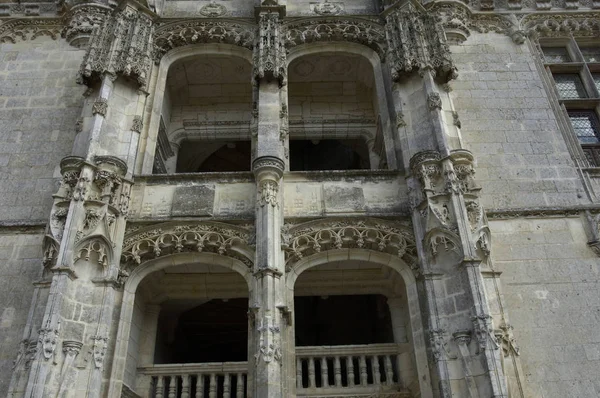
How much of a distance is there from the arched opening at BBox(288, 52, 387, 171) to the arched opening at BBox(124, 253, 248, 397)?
4786 mm

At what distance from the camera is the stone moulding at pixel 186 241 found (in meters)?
9.48

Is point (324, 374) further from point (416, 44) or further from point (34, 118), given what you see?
point (34, 118)

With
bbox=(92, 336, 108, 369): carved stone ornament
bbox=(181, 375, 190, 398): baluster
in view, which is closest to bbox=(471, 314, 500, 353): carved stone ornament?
bbox=(181, 375, 190, 398): baluster

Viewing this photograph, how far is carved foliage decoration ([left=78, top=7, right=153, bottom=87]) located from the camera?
11266 millimetres

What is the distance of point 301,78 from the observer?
45.4 feet

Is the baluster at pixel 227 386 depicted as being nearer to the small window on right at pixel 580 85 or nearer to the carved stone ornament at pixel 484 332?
the carved stone ornament at pixel 484 332

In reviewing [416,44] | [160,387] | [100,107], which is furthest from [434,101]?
[160,387]

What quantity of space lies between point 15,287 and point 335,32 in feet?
28.4

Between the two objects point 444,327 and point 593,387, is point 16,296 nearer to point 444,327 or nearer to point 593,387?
point 444,327

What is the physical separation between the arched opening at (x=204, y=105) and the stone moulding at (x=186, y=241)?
344cm

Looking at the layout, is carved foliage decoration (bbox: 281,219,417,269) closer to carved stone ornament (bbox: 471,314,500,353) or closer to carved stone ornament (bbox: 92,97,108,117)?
carved stone ornament (bbox: 471,314,500,353)

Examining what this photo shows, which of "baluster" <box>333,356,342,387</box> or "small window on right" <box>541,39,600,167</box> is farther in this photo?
"small window on right" <box>541,39,600,167</box>

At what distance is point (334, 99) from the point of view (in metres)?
14.2

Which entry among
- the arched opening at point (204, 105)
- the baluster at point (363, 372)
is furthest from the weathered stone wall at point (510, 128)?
the arched opening at point (204, 105)
